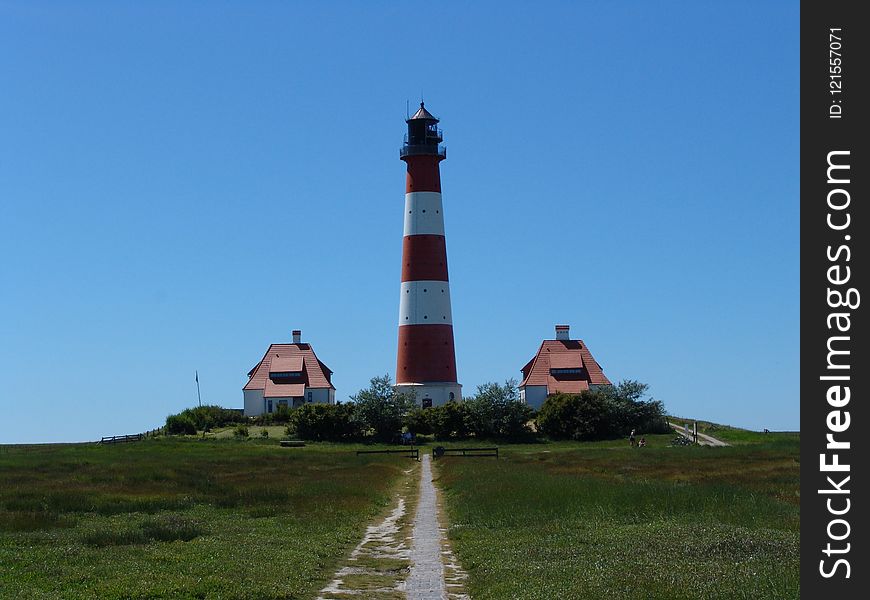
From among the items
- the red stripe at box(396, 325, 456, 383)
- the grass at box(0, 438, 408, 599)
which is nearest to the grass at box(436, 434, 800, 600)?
the grass at box(0, 438, 408, 599)

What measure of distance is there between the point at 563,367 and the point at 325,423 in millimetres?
25874

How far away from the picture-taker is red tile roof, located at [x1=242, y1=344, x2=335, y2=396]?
311 ft

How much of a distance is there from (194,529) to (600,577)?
12.0 m

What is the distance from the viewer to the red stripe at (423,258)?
251ft

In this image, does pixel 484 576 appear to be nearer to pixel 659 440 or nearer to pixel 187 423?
pixel 659 440

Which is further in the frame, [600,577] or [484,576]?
[484,576]

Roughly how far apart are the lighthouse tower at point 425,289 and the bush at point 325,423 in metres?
4.74

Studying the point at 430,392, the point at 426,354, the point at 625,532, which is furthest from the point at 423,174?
the point at 625,532

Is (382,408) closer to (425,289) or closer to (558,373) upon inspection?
(425,289)

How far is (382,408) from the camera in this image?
76.9 metres

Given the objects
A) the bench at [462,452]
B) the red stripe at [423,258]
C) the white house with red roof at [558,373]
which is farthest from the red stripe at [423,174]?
the white house with red roof at [558,373]

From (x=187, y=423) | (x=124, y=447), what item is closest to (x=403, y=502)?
(x=124, y=447)

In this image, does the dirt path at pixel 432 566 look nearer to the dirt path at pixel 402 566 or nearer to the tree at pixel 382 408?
the dirt path at pixel 402 566

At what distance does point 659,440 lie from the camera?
248 ft
